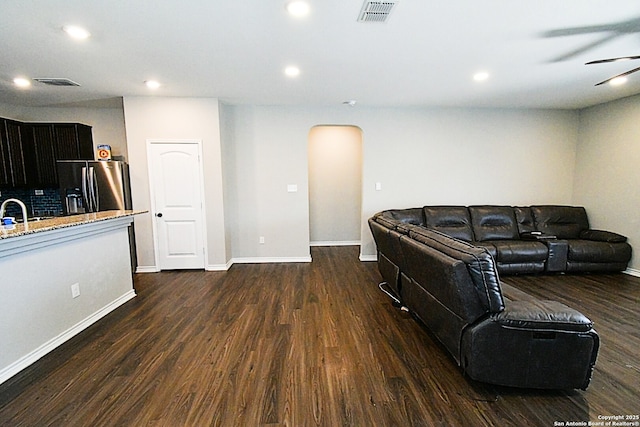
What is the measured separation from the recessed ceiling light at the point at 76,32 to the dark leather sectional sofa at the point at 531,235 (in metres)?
3.53

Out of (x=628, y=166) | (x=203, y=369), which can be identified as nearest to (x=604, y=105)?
(x=628, y=166)

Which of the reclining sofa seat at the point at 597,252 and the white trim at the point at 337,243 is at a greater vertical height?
the reclining sofa seat at the point at 597,252

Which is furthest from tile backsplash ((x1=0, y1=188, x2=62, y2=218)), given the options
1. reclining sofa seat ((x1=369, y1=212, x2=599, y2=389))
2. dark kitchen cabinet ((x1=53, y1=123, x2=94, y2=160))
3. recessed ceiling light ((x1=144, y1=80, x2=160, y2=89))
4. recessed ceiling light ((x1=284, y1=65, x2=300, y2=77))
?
reclining sofa seat ((x1=369, y1=212, x2=599, y2=389))

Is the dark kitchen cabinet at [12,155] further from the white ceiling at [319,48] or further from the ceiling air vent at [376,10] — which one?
the ceiling air vent at [376,10]

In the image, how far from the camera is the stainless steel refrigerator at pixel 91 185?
434cm

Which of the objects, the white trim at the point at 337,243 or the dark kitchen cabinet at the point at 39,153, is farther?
the white trim at the point at 337,243

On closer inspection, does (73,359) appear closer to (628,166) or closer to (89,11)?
(89,11)

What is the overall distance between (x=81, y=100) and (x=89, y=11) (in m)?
3.09

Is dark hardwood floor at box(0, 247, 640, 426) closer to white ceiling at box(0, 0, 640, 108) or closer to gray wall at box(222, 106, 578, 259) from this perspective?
gray wall at box(222, 106, 578, 259)

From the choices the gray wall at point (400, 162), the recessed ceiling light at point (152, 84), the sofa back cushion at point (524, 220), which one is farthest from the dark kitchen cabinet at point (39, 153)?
the sofa back cushion at point (524, 220)

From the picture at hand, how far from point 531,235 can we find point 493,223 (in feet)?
1.78

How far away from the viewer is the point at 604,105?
4801 mm

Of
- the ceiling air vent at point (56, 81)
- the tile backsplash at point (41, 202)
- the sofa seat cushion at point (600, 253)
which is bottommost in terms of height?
the sofa seat cushion at point (600, 253)

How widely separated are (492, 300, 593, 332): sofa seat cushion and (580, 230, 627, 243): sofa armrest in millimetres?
3602
